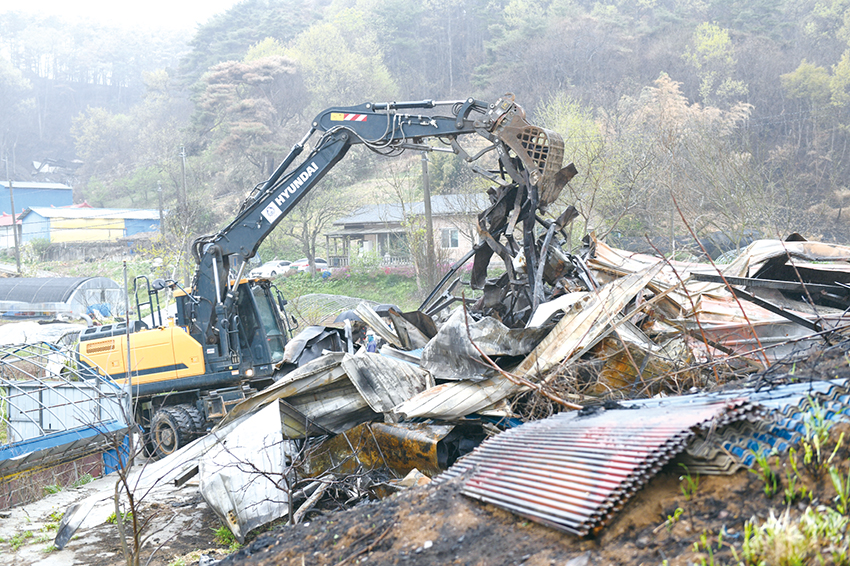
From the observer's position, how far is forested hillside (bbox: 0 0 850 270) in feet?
72.2

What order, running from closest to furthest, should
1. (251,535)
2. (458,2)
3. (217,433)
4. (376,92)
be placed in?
(251,535), (217,433), (376,92), (458,2)

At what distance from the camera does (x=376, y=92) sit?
5738 centimetres

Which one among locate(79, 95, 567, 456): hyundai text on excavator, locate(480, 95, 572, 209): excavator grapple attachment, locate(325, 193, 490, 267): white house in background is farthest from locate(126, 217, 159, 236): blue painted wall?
locate(480, 95, 572, 209): excavator grapple attachment

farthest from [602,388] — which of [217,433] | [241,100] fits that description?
[241,100]

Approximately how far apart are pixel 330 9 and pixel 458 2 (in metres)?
17.0

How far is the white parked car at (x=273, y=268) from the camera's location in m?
35.4

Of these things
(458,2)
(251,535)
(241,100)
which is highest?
(458,2)

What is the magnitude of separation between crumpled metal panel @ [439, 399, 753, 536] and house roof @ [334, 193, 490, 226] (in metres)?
21.0

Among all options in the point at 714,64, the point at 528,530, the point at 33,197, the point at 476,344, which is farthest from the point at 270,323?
the point at 33,197

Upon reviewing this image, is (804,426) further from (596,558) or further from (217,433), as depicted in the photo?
(217,433)

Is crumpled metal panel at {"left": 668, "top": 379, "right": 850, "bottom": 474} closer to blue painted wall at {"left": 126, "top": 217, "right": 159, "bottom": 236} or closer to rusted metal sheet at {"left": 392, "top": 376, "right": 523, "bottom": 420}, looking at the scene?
rusted metal sheet at {"left": 392, "top": 376, "right": 523, "bottom": 420}

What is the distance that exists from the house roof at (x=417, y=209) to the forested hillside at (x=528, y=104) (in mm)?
1053

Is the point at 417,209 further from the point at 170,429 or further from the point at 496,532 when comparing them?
the point at 496,532

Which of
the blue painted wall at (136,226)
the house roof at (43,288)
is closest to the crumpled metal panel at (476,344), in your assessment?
the house roof at (43,288)
